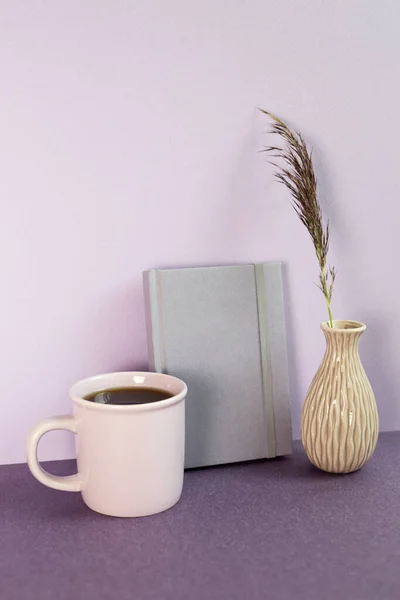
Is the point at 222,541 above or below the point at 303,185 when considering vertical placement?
below

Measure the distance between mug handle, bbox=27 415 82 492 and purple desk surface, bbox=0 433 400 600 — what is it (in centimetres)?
3

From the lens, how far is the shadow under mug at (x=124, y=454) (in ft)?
2.03

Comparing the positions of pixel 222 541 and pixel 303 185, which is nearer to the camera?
pixel 222 541

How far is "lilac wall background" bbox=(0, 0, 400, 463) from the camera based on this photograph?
72cm

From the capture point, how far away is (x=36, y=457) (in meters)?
0.64

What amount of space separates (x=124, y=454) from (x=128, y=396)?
0.08m

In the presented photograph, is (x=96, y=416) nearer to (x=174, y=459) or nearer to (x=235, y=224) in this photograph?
(x=174, y=459)

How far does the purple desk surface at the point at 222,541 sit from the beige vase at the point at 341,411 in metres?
0.03

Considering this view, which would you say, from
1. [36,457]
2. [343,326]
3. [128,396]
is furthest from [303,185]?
[36,457]

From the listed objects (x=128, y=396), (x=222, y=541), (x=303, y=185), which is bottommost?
(x=222, y=541)

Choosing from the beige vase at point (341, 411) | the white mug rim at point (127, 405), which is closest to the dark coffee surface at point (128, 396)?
the white mug rim at point (127, 405)

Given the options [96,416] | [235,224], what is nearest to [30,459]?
[96,416]

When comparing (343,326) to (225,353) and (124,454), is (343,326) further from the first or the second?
(124,454)

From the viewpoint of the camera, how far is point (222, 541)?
0.60 m
